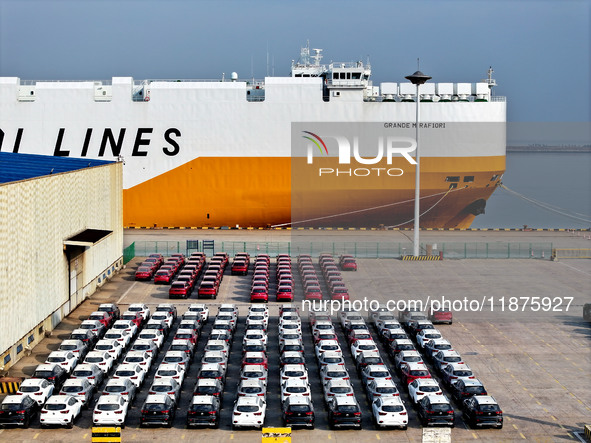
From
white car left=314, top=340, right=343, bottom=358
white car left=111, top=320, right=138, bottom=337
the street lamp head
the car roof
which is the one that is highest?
the street lamp head

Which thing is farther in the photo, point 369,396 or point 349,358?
point 349,358

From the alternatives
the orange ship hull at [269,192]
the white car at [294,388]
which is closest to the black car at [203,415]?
the white car at [294,388]

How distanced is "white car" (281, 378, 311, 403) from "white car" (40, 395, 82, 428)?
20.8 ft

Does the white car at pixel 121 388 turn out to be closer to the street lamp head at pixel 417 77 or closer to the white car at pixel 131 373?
the white car at pixel 131 373

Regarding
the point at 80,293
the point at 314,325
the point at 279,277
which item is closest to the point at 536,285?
the point at 279,277

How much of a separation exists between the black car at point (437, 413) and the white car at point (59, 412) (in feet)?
34.3

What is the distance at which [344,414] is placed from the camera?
22891mm

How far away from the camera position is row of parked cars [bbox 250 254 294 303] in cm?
4016

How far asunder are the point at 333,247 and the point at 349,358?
25.2m

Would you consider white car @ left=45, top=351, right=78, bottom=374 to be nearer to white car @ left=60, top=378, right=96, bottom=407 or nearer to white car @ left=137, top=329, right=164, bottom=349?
white car @ left=60, top=378, right=96, bottom=407

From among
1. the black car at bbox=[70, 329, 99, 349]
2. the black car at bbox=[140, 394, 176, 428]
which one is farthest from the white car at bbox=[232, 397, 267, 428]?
the black car at bbox=[70, 329, 99, 349]

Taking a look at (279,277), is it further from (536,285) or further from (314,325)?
(536,285)

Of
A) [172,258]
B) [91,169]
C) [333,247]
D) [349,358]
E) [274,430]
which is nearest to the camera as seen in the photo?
[274,430]

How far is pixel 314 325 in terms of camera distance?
1298 inches
